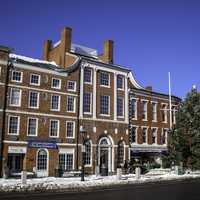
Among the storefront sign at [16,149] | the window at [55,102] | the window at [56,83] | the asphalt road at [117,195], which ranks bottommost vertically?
the asphalt road at [117,195]

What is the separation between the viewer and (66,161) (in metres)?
38.6

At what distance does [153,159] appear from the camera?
5191 cm

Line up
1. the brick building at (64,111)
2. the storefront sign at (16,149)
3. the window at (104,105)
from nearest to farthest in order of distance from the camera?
the storefront sign at (16,149), the brick building at (64,111), the window at (104,105)

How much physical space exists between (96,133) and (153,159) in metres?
14.4

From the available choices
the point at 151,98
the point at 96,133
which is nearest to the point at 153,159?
the point at 151,98

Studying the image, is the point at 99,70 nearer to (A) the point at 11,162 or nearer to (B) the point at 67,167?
(B) the point at 67,167

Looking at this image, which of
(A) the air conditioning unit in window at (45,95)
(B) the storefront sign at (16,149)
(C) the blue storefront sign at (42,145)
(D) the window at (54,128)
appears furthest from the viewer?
(D) the window at (54,128)

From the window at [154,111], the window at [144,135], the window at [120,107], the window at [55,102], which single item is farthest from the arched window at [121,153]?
the window at [55,102]

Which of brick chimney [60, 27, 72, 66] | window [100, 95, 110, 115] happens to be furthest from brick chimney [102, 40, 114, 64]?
window [100, 95, 110, 115]

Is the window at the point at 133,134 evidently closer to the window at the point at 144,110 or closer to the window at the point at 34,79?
the window at the point at 144,110

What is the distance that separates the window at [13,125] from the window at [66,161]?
20.9 feet

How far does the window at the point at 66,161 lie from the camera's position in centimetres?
3813

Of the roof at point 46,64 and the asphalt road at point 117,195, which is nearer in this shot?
the asphalt road at point 117,195

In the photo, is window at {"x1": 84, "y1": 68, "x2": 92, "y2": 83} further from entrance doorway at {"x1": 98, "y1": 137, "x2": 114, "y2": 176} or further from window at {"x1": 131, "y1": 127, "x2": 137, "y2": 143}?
window at {"x1": 131, "y1": 127, "x2": 137, "y2": 143}
